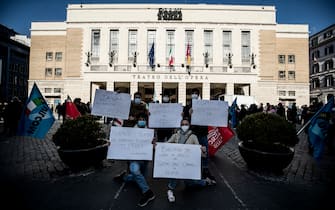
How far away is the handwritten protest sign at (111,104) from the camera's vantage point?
428 centimetres

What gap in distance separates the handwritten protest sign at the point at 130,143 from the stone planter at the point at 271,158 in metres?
2.87

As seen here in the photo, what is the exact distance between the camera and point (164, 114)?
4504 millimetres

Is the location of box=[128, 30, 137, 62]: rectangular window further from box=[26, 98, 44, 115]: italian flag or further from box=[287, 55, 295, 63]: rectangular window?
box=[287, 55, 295, 63]: rectangular window

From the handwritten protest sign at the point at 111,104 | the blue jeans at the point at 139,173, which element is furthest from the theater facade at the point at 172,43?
the blue jeans at the point at 139,173

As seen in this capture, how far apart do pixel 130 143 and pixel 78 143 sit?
1.90 m

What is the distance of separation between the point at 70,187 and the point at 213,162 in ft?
13.7

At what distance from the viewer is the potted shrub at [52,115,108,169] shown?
451 cm

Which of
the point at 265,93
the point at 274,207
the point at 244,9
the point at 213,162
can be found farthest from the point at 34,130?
the point at 244,9

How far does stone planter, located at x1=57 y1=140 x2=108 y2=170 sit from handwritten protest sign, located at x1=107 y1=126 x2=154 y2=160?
1450 mm

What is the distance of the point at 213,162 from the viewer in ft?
19.4

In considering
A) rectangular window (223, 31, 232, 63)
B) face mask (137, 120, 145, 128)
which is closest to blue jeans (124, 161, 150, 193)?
face mask (137, 120, 145, 128)

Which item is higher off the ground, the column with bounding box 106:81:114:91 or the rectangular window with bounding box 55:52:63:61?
the rectangular window with bounding box 55:52:63:61

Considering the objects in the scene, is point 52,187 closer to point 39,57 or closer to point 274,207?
point 274,207

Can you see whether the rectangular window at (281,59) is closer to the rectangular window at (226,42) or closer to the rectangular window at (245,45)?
the rectangular window at (245,45)
